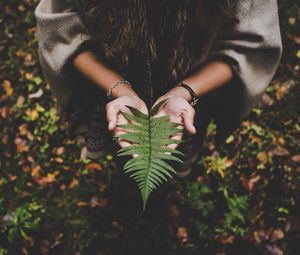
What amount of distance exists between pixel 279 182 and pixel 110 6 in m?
2.18

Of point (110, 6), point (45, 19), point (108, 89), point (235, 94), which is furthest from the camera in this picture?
point (235, 94)

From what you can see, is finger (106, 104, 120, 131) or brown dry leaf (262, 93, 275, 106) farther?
brown dry leaf (262, 93, 275, 106)

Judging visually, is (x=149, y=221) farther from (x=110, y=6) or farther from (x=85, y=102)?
(x=110, y=6)

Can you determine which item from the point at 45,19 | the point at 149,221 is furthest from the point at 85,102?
the point at 149,221

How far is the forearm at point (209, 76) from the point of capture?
1735mm

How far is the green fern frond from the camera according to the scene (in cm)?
125

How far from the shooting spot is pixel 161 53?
1.62m

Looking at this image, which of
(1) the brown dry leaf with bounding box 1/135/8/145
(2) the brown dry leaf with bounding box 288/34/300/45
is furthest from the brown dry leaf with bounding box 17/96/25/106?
(2) the brown dry leaf with bounding box 288/34/300/45

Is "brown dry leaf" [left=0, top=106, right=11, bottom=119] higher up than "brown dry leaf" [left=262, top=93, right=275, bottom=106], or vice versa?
"brown dry leaf" [left=0, top=106, right=11, bottom=119]

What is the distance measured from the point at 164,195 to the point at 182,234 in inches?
14.0

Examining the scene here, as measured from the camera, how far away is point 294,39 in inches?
136

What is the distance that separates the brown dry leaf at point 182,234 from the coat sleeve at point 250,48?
4.45 ft

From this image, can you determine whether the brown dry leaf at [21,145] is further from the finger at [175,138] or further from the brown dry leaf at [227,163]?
the finger at [175,138]

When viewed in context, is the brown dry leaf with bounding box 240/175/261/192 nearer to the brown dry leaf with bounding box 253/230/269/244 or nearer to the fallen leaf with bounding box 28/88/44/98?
the brown dry leaf with bounding box 253/230/269/244
